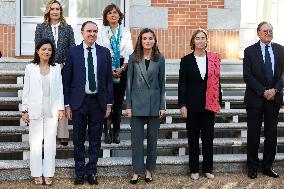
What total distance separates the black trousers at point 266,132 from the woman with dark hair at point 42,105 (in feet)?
7.51

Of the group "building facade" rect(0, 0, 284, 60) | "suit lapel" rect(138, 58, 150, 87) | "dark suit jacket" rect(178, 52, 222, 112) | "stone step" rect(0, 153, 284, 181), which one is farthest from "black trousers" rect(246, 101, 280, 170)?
"building facade" rect(0, 0, 284, 60)

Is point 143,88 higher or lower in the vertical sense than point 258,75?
lower

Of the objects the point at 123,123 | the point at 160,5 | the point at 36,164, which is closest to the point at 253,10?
the point at 160,5

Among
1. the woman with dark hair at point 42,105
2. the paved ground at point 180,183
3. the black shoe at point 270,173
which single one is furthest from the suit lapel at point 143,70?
the black shoe at point 270,173

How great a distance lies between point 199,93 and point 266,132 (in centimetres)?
101

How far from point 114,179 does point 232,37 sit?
402 centimetres

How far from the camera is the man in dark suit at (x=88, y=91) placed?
579 cm

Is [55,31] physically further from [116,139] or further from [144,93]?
[116,139]

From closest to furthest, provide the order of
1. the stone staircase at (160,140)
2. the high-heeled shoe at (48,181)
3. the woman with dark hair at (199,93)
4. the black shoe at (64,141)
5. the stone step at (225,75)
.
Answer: the high-heeled shoe at (48,181), the woman with dark hair at (199,93), the stone staircase at (160,140), the black shoe at (64,141), the stone step at (225,75)

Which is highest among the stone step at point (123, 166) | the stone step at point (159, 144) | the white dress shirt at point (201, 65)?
the white dress shirt at point (201, 65)

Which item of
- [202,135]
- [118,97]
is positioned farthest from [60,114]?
[202,135]

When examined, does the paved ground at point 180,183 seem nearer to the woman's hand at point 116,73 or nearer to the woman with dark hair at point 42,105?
the woman with dark hair at point 42,105

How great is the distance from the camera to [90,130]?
592cm

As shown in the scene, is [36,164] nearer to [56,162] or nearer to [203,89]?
[56,162]
